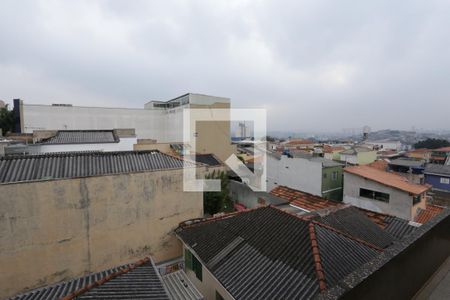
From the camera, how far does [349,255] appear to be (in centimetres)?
570

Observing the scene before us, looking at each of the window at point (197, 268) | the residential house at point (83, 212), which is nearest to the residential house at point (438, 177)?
the residential house at point (83, 212)

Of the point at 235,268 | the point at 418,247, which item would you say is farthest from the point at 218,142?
the point at 418,247

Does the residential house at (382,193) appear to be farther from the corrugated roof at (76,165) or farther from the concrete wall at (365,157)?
the corrugated roof at (76,165)

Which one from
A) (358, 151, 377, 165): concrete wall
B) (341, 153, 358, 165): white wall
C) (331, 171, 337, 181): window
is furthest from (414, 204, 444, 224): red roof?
(358, 151, 377, 165): concrete wall

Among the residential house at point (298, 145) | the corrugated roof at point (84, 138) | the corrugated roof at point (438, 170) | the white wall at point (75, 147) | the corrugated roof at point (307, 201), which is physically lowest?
the corrugated roof at point (307, 201)

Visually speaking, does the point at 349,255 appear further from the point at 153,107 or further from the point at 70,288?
the point at 153,107

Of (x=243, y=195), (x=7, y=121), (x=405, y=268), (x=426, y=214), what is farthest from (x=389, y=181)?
(x=7, y=121)

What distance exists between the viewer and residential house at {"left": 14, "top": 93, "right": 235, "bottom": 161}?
2684 cm

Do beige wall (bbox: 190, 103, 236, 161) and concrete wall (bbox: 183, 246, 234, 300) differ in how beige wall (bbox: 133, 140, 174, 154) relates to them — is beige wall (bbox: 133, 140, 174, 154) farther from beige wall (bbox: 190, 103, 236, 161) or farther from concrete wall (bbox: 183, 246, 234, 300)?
concrete wall (bbox: 183, 246, 234, 300)

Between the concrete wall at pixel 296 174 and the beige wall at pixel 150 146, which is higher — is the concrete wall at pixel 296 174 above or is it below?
below

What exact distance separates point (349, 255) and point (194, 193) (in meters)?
5.64

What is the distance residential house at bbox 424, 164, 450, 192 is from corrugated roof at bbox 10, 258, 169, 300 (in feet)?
90.9

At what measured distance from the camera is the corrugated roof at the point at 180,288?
576cm

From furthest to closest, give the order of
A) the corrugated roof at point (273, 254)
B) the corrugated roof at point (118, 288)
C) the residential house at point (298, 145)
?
the residential house at point (298, 145) < the corrugated roof at point (273, 254) < the corrugated roof at point (118, 288)
